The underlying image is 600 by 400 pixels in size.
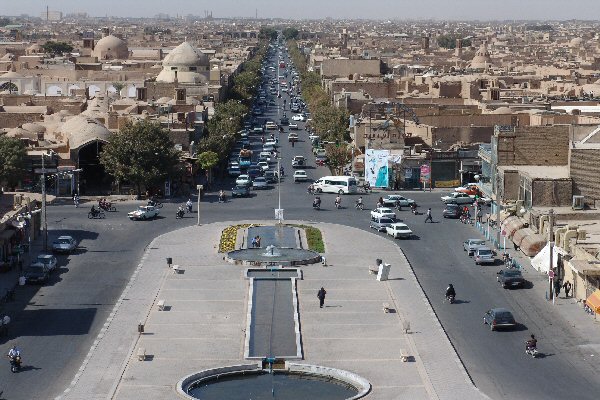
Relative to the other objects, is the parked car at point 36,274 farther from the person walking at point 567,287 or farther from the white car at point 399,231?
the person walking at point 567,287

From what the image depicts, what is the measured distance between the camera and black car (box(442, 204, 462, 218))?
53094 mm

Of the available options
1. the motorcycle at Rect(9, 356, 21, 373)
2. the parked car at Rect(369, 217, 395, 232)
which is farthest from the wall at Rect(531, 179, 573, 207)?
the motorcycle at Rect(9, 356, 21, 373)

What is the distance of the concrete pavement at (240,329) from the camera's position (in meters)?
29.1

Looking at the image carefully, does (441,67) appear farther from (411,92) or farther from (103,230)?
(103,230)

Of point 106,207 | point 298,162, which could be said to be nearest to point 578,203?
point 106,207

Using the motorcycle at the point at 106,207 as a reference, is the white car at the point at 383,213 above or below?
above

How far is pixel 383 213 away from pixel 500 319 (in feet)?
57.3

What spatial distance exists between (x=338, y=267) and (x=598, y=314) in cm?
961

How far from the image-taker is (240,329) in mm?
33781

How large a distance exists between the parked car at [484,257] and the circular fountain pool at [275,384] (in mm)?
14212

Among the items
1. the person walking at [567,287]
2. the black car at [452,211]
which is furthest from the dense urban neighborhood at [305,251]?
the black car at [452,211]

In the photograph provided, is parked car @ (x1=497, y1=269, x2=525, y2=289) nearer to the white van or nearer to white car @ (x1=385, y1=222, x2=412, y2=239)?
white car @ (x1=385, y1=222, x2=412, y2=239)

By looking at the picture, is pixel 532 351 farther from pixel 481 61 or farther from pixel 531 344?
pixel 481 61

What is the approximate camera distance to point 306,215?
53906mm
